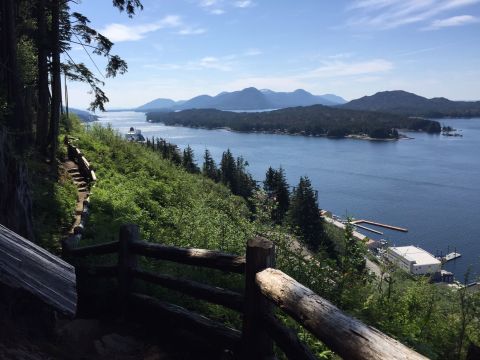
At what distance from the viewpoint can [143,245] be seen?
493 cm

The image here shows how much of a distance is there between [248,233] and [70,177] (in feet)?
30.6

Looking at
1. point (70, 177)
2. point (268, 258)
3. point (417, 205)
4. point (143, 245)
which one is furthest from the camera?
point (417, 205)

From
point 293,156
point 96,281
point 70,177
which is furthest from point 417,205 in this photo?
point 96,281

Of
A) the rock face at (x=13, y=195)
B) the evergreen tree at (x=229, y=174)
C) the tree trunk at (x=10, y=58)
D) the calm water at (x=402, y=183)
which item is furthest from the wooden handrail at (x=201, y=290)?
the evergreen tree at (x=229, y=174)

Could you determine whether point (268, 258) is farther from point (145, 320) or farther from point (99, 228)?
point (99, 228)

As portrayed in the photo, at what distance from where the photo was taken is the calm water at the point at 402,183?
65812mm

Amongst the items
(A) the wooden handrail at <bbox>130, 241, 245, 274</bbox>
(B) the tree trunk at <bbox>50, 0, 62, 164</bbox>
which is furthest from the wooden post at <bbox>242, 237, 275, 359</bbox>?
(B) the tree trunk at <bbox>50, 0, 62, 164</bbox>

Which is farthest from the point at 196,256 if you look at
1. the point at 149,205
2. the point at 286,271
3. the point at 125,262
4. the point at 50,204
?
the point at 149,205

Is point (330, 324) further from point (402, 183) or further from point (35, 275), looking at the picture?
point (402, 183)

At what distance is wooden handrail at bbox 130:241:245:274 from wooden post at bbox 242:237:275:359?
0.22 m

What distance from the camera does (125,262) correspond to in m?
5.18

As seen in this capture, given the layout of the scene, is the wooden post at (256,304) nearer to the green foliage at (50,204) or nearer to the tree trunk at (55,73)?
the green foliage at (50,204)

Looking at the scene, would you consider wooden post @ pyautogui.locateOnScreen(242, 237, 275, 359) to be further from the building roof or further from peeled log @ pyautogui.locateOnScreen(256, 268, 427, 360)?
the building roof

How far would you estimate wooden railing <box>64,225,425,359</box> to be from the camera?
2246 mm
